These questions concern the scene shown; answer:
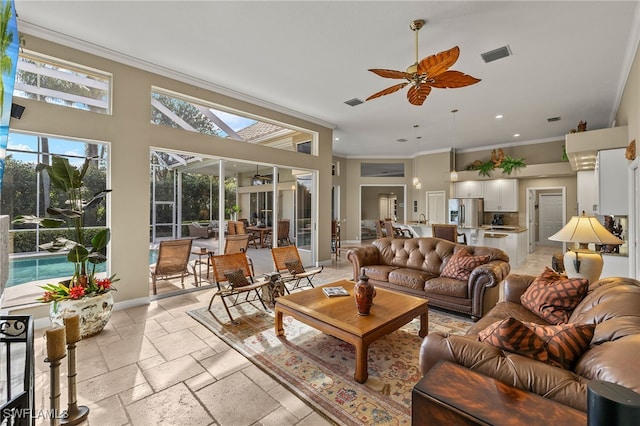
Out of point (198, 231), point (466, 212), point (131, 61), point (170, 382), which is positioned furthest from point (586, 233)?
point (466, 212)

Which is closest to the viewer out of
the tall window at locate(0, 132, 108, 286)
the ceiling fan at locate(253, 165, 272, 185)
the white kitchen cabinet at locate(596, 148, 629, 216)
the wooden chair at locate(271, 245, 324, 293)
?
the tall window at locate(0, 132, 108, 286)

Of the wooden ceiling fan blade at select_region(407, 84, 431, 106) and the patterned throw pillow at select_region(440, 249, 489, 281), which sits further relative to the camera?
the patterned throw pillow at select_region(440, 249, 489, 281)

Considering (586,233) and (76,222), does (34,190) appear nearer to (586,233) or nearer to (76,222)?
(76,222)

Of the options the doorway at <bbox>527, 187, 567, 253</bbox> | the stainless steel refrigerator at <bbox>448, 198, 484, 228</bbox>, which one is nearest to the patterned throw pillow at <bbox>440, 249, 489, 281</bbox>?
the stainless steel refrigerator at <bbox>448, 198, 484, 228</bbox>

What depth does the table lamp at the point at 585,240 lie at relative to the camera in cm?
280

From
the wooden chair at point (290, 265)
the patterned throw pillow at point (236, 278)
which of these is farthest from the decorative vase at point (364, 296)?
the patterned throw pillow at point (236, 278)

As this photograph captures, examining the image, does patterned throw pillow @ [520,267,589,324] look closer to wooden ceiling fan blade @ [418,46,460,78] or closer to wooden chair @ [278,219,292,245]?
wooden ceiling fan blade @ [418,46,460,78]

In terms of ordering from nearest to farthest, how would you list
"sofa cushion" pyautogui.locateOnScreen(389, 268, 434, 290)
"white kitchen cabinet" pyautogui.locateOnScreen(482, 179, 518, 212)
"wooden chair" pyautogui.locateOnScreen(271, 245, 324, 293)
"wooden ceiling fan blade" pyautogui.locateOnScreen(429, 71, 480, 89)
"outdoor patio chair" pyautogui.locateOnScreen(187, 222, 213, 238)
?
"wooden ceiling fan blade" pyautogui.locateOnScreen(429, 71, 480, 89), "sofa cushion" pyautogui.locateOnScreen(389, 268, 434, 290), "wooden chair" pyautogui.locateOnScreen(271, 245, 324, 293), "outdoor patio chair" pyautogui.locateOnScreen(187, 222, 213, 238), "white kitchen cabinet" pyautogui.locateOnScreen(482, 179, 518, 212)

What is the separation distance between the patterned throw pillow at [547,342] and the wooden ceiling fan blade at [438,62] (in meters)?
2.20

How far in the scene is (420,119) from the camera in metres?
6.46

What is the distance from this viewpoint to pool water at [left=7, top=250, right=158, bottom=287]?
3.24 metres

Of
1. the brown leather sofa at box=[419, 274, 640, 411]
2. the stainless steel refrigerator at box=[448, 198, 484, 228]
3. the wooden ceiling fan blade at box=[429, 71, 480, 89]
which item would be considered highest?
the wooden ceiling fan blade at box=[429, 71, 480, 89]

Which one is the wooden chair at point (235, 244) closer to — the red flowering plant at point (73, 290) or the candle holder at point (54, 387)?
the red flowering plant at point (73, 290)

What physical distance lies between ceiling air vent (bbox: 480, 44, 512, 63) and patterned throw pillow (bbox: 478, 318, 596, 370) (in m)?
3.55
